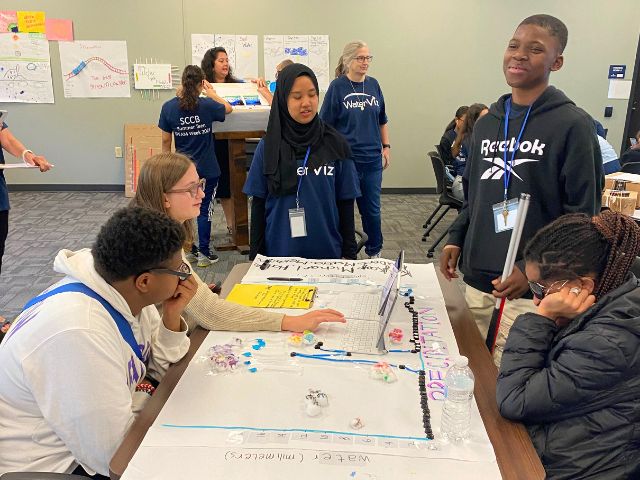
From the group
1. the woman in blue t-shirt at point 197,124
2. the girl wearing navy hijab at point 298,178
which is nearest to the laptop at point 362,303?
the girl wearing navy hijab at point 298,178

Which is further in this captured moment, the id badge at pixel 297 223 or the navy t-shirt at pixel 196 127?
the navy t-shirt at pixel 196 127

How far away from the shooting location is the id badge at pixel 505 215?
1.70m

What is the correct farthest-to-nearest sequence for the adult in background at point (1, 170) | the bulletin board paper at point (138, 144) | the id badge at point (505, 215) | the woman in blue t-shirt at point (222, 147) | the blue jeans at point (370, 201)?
the bulletin board paper at point (138, 144) → the woman in blue t-shirt at point (222, 147) → the blue jeans at point (370, 201) → the adult in background at point (1, 170) → the id badge at point (505, 215)

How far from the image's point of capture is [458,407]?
3.81 feet

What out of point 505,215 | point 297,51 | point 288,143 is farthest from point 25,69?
point 505,215

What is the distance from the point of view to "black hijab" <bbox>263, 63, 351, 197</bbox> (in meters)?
2.20

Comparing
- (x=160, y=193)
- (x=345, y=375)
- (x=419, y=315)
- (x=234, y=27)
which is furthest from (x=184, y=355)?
(x=234, y=27)

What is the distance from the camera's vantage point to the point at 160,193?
182 cm

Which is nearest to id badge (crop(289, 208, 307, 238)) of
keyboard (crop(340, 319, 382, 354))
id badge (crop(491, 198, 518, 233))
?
keyboard (crop(340, 319, 382, 354))

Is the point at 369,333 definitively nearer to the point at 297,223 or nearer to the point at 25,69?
the point at 297,223

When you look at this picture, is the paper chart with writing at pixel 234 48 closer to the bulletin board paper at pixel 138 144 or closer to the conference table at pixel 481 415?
the bulletin board paper at pixel 138 144

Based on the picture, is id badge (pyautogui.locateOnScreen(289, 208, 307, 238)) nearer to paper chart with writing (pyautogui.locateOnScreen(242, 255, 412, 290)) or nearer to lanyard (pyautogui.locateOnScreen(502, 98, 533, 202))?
paper chart with writing (pyautogui.locateOnScreen(242, 255, 412, 290))

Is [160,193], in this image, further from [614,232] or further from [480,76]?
[480,76]

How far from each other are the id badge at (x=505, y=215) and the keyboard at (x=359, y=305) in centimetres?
47
